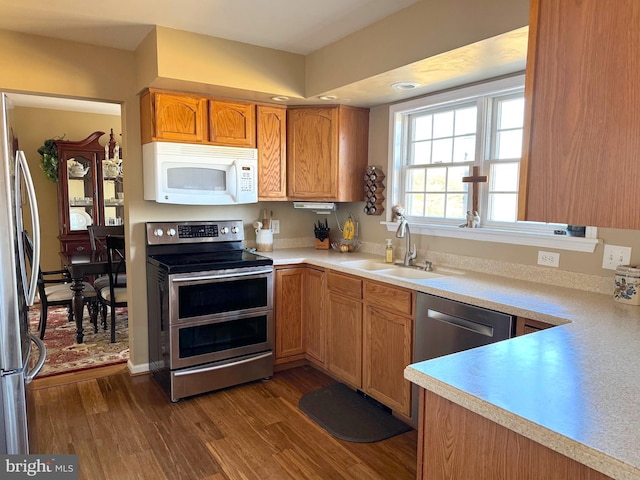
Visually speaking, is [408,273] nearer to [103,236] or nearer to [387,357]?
[387,357]

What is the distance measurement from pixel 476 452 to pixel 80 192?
5636 millimetres

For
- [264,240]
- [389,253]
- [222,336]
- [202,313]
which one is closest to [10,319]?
[202,313]

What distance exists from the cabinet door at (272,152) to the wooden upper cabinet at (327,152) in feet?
0.18

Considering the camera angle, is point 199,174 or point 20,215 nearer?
point 20,215

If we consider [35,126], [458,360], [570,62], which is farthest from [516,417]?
[35,126]

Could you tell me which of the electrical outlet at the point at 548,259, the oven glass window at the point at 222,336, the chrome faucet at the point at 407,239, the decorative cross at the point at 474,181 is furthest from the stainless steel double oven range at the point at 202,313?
the electrical outlet at the point at 548,259

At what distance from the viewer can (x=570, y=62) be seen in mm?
1106

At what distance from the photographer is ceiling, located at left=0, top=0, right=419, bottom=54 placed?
7.91 feet

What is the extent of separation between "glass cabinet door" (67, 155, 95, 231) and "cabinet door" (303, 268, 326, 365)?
3578 millimetres

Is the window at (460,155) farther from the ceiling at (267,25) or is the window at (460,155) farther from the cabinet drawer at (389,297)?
the cabinet drawer at (389,297)

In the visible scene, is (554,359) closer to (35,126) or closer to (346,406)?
(346,406)

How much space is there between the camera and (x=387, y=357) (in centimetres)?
268

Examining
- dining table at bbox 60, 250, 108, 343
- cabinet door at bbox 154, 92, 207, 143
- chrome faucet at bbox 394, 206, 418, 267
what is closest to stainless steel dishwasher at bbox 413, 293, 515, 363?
chrome faucet at bbox 394, 206, 418, 267

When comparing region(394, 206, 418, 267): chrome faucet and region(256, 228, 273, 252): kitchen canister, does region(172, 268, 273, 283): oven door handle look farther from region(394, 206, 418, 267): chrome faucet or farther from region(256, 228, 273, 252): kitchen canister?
region(394, 206, 418, 267): chrome faucet
